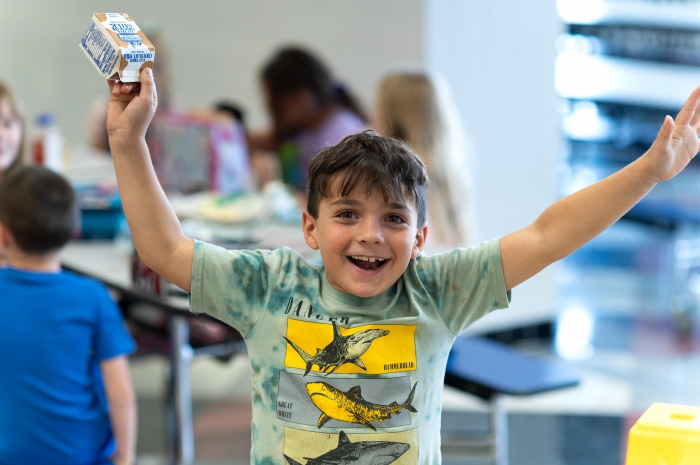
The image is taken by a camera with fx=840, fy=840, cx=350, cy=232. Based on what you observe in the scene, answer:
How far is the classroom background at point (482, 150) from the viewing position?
3711mm

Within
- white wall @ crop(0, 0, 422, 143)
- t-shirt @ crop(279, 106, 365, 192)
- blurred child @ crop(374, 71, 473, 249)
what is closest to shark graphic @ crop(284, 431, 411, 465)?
blurred child @ crop(374, 71, 473, 249)

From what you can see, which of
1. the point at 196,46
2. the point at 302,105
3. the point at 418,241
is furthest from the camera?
the point at 196,46

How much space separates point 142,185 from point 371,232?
0.34 metres

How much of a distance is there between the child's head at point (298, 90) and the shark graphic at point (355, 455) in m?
3.07

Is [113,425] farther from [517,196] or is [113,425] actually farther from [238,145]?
[517,196]

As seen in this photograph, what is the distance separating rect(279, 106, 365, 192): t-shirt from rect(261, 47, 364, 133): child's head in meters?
0.07

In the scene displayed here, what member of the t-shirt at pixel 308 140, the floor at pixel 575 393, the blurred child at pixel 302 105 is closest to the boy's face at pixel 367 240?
the floor at pixel 575 393

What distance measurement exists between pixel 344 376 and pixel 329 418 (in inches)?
2.6

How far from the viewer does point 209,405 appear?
3.83 metres

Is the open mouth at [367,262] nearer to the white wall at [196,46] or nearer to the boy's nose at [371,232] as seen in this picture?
the boy's nose at [371,232]

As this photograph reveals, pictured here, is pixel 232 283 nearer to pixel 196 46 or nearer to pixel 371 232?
pixel 371 232

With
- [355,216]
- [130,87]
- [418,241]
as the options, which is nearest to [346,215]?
[355,216]

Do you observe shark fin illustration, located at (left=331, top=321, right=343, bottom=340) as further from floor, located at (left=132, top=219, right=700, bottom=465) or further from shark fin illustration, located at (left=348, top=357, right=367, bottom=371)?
floor, located at (left=132, top=219, right=700, bottom=465)

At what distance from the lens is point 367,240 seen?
1245 millimetres
